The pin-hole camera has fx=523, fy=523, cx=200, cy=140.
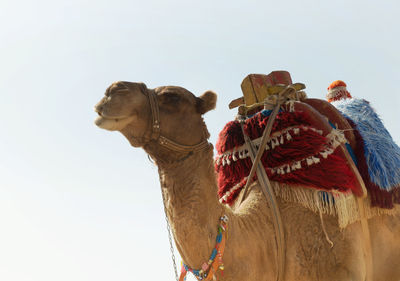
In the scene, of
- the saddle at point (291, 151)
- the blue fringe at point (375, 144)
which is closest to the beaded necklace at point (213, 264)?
the saddle at point (291, 151)

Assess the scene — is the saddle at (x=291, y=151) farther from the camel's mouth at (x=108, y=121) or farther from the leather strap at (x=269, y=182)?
the camel's mouth at (x=108, y=121)

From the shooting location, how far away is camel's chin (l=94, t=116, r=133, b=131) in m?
3.06

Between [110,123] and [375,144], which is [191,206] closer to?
[110,123]

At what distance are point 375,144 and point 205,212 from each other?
2234 millimetres

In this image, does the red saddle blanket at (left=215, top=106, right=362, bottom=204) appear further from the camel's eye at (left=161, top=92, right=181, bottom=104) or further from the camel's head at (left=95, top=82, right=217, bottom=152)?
the camel's eye at (left=161, top=92, right=181, bottom=104)

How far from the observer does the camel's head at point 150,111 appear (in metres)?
3.10

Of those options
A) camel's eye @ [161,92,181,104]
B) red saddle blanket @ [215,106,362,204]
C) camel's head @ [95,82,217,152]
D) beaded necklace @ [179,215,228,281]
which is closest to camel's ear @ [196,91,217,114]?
camel's head @ [95,82,217,152]

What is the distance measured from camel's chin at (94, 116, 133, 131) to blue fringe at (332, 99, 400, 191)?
8.04ft

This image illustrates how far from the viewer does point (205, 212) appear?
3387 millimetres

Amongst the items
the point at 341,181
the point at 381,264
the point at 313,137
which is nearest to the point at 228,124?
the point at 313,137

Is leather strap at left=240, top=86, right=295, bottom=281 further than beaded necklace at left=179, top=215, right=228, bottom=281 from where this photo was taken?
Yes

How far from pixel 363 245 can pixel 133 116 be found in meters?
2.25

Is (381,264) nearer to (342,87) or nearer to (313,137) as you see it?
(313,137)

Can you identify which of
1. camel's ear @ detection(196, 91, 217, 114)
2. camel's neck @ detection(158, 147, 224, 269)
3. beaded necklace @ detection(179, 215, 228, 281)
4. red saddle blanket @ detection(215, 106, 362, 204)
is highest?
camel's ear @ detection(196, 91, 217, 114)
